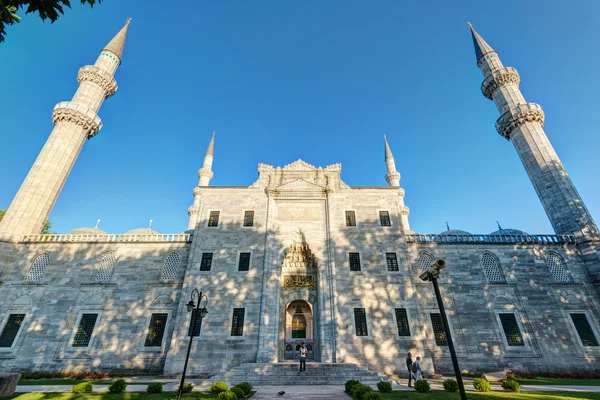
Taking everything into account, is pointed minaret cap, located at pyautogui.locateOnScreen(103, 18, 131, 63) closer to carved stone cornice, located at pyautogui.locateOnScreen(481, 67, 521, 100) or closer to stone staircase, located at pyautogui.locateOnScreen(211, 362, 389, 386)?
stone staircase, located at pyautogui.locateOnScreen(211, 362, 389, 386)

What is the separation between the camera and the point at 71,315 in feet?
61.9

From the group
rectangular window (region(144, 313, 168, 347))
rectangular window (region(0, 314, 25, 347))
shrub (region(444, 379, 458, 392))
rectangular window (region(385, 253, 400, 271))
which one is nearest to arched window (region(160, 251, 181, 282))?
rectangular window (region(144, 313, 168, 347))

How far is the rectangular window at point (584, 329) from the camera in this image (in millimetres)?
18250

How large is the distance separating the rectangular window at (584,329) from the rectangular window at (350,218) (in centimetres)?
1533

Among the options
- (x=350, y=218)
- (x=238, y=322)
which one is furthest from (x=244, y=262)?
(x=350, y=218)

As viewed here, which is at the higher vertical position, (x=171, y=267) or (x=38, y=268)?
(x=171, y=267)

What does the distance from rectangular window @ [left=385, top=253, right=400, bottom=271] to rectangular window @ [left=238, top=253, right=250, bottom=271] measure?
951 cm

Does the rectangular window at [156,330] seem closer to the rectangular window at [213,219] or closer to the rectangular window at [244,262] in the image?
the rectangular window at [244,262]

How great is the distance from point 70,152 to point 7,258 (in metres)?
9.43

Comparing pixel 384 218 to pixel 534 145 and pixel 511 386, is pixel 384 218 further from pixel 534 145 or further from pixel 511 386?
pixel 534 145

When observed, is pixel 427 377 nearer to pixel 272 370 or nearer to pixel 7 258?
pixel 272 370

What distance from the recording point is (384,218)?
21.5 meters

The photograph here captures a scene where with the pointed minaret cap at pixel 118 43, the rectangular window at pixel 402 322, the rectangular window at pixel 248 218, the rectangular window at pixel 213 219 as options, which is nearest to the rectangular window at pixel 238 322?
the rectangular window at pixel 248 218

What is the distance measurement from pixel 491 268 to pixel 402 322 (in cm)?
819
